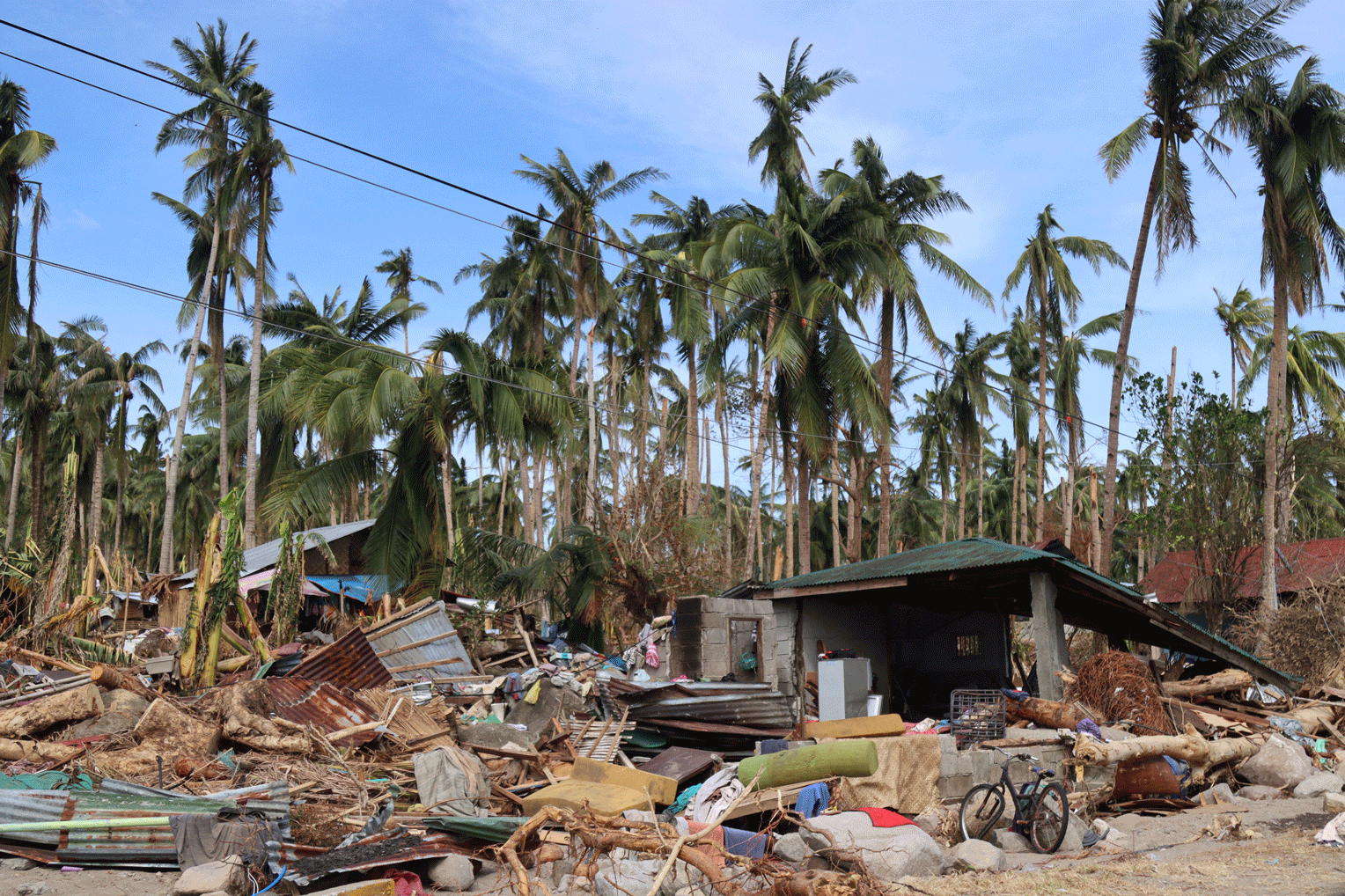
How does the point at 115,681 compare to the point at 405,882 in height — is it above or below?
above

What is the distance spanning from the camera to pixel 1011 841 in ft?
33.5

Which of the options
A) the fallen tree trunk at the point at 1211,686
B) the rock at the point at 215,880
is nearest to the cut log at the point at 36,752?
the rock at the point at 215,880

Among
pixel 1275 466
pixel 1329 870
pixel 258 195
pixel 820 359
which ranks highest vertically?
pixel 258 195

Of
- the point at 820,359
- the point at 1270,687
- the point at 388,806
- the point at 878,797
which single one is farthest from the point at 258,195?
the point at 1270,687

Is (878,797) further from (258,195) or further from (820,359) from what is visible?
(258,195)

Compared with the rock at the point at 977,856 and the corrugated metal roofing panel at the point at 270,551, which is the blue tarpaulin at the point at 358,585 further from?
the rock at the point at 977,856

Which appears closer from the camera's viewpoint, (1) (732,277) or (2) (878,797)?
(2) (878,797)

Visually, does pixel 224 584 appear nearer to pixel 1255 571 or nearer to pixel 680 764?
pixel 680 764

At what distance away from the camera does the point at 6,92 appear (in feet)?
80.8

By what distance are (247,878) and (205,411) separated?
36015 millimetres

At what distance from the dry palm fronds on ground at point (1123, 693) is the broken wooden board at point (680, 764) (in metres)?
5.84

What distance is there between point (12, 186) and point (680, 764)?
2368cm

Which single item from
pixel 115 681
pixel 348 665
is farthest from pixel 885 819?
pixel 115 681

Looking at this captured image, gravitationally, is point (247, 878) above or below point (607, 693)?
below
